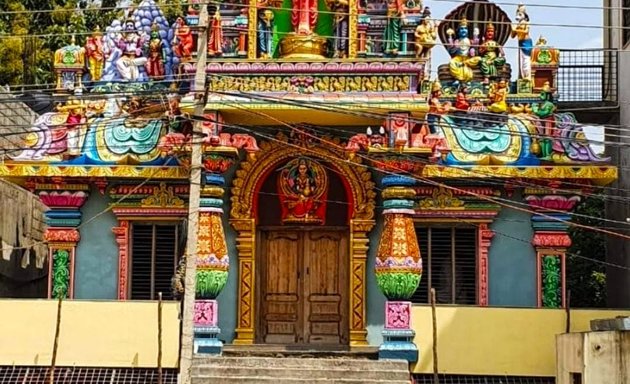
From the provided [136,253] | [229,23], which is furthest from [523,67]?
[136,253]

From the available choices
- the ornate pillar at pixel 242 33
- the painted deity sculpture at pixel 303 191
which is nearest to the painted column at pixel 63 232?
the painted deity sculpture at pixel 303 191

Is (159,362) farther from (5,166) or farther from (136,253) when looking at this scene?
(5,166)

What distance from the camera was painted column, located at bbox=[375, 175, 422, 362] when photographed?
668 inches

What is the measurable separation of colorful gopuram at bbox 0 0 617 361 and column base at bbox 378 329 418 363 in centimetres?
3

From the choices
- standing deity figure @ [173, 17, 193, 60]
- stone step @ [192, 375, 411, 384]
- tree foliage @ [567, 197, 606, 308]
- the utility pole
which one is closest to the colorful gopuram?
standing deity figure @ [173, 17, 193, 60]

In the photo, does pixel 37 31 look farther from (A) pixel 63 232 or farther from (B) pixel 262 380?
(B) pixel 262 380

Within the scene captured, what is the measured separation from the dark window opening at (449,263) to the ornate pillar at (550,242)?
1123 millimetres

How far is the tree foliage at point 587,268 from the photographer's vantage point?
26547 millimetres

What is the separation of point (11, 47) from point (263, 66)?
13.0 meters

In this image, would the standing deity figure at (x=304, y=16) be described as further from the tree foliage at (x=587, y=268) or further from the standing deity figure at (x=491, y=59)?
the tree foliage at (x=587, y=268)

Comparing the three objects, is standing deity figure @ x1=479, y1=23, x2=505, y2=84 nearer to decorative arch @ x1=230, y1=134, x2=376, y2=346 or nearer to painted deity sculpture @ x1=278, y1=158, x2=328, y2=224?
decorative arch @ x1=230, y1=134, x2=376, y2=346

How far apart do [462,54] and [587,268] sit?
34.4 feet

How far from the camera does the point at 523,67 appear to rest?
1925 centimetres

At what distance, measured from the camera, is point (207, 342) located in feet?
56.5
